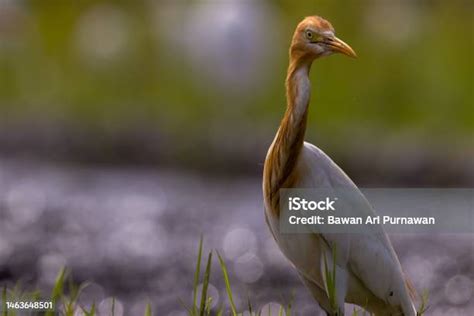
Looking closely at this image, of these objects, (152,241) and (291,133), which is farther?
(152,241)

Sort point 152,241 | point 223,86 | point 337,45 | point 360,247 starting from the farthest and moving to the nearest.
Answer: point 223,86, point 152,241, point 360,247, point 337,45

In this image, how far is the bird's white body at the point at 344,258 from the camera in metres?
1.52

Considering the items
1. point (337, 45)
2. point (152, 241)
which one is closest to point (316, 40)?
point (337, 45)

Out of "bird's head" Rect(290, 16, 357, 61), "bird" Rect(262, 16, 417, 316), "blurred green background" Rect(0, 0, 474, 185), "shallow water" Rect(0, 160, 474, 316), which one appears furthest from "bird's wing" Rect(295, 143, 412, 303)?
"blurred green background" Rect(0, 0, 474, 185)

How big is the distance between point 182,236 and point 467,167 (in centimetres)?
89

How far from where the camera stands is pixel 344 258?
1553 millimetres

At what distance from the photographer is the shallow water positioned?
8.94 feet

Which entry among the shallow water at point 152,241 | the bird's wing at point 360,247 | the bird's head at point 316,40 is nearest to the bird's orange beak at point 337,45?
the bird's head at point 316,40

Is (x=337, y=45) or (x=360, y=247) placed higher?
(x=337, y=45)

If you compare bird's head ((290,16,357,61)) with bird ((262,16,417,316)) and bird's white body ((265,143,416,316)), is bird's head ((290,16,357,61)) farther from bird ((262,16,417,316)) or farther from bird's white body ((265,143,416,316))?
bird's white body ((265,143,416,316))

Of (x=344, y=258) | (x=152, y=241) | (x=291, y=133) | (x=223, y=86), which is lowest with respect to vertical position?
(x=344, y=258)

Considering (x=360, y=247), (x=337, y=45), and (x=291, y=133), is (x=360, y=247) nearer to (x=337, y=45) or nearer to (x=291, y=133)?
(x=291, y=133)

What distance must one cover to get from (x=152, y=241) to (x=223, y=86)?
82 centimetres

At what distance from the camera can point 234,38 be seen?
3.58m
